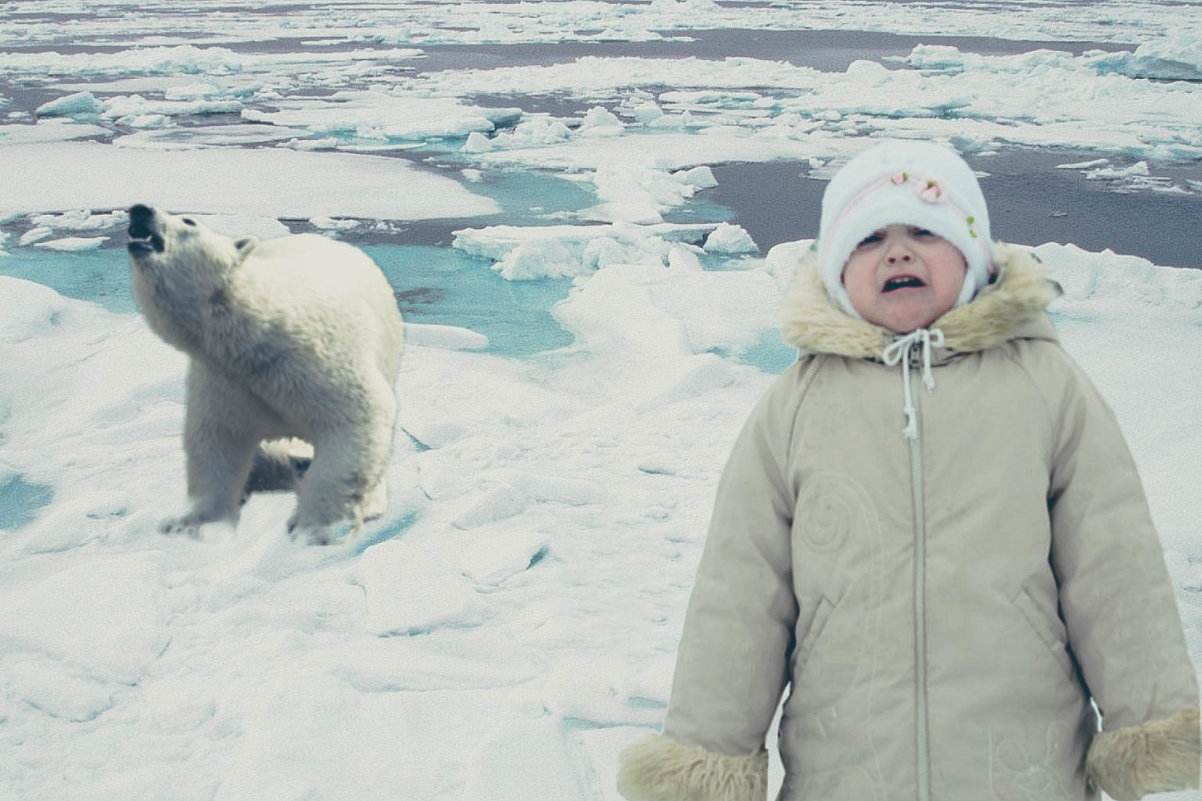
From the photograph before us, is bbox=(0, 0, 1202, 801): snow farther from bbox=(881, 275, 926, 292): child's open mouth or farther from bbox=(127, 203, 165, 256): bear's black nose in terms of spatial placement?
bbox=(881, 275, 926, 292): child's open mouth

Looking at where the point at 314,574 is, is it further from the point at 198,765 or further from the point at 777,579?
the point at 777,579

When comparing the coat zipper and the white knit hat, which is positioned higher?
the white knit hat

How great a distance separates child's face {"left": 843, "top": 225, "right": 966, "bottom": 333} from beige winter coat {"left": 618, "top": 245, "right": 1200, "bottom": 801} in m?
0.04

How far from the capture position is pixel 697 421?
3.16 m

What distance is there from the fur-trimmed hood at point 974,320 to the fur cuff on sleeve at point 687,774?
0.50m

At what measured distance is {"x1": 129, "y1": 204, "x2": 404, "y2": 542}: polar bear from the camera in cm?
226

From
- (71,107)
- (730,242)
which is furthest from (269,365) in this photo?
(71,107)

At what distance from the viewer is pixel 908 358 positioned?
1246mm

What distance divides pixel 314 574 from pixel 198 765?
2.18 ft

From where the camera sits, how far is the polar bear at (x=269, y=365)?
88.9 inches

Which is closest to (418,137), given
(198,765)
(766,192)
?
(766,192)

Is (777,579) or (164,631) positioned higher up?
(777,579)

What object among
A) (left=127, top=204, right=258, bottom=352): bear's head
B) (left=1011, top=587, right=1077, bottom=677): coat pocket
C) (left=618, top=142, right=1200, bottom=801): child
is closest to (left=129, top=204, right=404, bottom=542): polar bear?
(left=127, top=204, right=258, bottom=352): bear's head

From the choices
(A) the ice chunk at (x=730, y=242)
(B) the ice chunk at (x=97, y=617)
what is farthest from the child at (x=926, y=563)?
(A) the ice chunk at (x=730, y=242)
